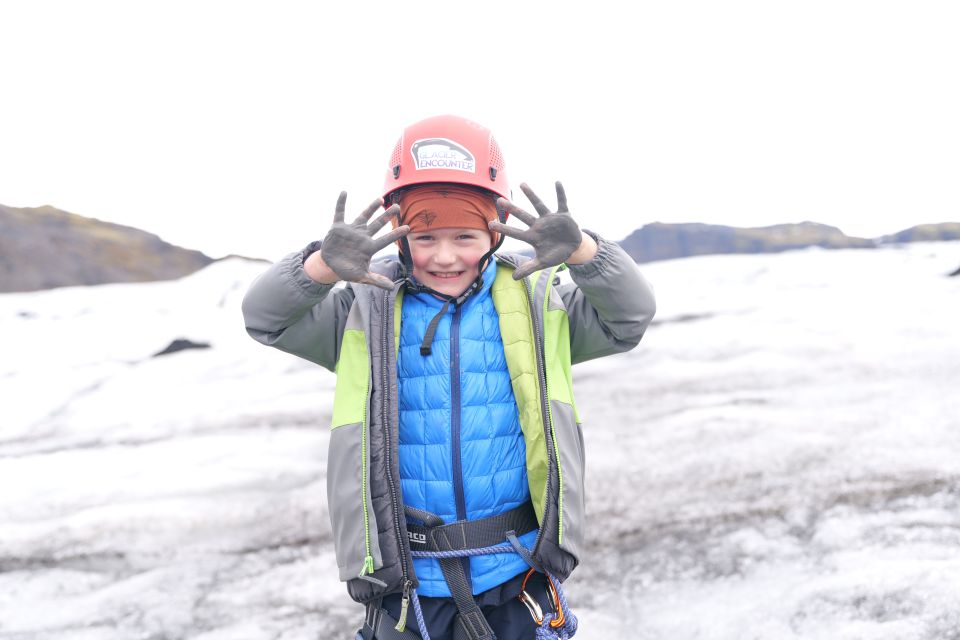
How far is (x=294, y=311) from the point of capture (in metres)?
2.01

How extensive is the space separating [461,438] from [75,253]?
14549 millimetres

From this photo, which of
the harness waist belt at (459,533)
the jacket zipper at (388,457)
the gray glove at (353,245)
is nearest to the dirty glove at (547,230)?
the gray glove at (353,245)

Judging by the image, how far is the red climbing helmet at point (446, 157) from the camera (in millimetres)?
2191

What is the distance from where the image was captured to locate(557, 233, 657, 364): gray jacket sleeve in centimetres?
200

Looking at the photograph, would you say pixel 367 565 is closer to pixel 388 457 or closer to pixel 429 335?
pixel 388 457

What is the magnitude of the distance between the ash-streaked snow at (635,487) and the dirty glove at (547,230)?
2.13 m

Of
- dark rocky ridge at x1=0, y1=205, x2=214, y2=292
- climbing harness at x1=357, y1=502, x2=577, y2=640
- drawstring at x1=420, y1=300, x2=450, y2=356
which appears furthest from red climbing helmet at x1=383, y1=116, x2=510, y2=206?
dark rocky ridge at x1=0, y1=205, x2=214, y2=292

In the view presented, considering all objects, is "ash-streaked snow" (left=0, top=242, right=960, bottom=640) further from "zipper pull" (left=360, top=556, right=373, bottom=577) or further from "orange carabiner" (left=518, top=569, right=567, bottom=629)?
"zipper pull" (left=360, top=556, right=373, bottom=577)

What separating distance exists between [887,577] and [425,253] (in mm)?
2815

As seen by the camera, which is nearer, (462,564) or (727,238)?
(462,564)

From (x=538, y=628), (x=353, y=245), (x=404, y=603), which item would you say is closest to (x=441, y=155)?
(x=353, y=245)

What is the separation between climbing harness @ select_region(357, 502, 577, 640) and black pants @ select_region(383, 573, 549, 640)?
3 cm

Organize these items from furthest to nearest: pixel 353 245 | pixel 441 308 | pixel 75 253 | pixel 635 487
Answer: pixel 75 253, pixel 635 487, pixel 441 308, pixel 353 245

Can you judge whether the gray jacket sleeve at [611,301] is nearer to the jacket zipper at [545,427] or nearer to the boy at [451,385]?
the boy at [451,385]
